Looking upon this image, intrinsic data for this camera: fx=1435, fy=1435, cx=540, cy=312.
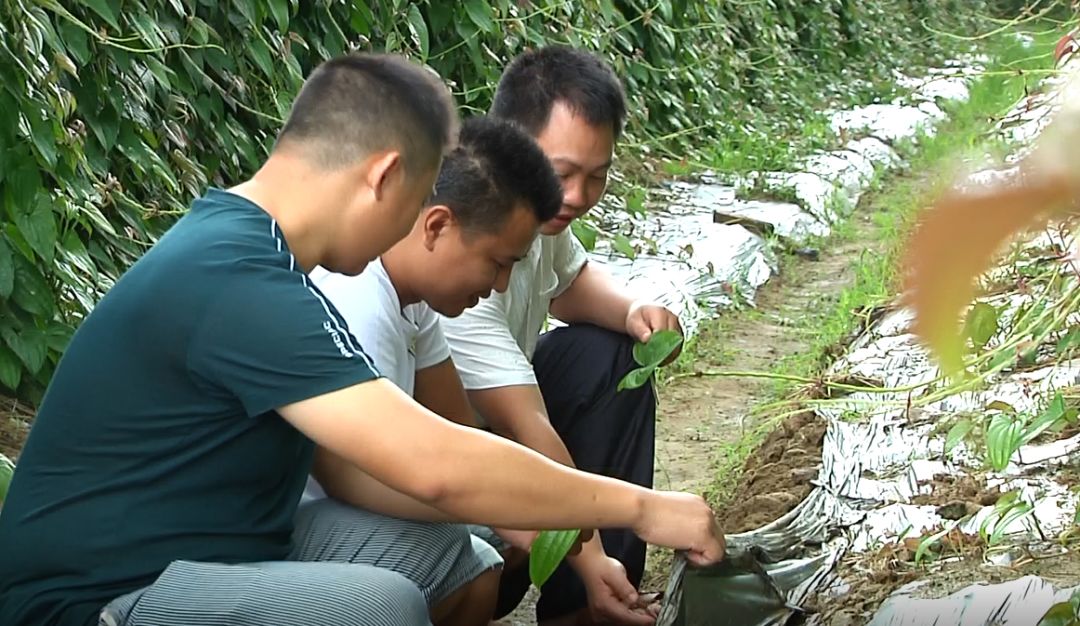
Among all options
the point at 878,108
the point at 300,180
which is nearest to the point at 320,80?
the point at 300,180

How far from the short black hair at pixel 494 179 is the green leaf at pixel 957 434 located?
841mm

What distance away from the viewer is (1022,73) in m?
0.91

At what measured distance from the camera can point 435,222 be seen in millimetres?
1992

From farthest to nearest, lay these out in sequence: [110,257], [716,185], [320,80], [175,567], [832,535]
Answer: [716,185], [110,257], [832,535], [320,80], [175,567]

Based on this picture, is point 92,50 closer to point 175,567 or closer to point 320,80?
point 320,80

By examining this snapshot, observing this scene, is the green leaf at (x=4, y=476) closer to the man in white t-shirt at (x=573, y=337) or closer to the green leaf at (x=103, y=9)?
the man in white t-shirt at (x=573, y=337)

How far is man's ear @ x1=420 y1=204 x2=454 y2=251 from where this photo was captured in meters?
1.99

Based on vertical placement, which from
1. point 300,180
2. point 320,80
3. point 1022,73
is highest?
point 1022,73

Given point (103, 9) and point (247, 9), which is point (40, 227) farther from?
point (247, 9)

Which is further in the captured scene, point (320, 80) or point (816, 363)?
point (816, 363)

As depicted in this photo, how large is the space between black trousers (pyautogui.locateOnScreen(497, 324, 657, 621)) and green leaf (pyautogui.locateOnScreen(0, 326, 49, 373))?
91cm

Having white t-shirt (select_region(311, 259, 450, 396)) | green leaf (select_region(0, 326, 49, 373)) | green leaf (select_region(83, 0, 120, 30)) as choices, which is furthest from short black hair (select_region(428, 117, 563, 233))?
green leaf (select_region(83, 0, 120, 30))

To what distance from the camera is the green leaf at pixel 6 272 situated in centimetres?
254

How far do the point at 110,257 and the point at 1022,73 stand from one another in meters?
2.40
